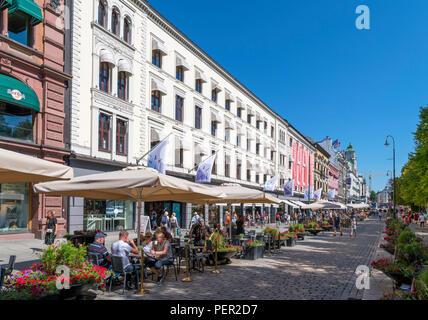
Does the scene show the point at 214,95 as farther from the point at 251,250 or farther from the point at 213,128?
the point at 251,250

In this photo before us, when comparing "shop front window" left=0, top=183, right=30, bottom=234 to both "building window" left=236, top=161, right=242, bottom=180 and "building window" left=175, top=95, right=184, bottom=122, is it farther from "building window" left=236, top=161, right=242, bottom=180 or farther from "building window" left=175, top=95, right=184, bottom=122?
"building window" left=236, top=161, right=242, bottom=180

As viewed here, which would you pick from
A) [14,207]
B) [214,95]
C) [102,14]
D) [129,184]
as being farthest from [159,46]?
[129,184]

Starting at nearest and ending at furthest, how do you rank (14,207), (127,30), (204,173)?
(14,207)
(204,173)
(127,30)

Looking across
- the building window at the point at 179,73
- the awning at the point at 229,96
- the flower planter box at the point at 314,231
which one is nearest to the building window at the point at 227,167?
the awning at the point at 229,96

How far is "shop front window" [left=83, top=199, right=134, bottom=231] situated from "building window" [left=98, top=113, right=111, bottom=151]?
3.32 m

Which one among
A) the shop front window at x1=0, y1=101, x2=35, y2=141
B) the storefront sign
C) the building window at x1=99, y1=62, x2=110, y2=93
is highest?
the building window at x1=99, y1=62, x2=110, y2=93

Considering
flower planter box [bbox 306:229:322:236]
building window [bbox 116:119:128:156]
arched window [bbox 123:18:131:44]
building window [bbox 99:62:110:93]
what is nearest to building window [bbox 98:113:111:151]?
building window [bbox 116:119:128:156]

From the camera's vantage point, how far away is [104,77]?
23.5m

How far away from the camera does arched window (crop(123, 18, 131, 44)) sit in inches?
1000

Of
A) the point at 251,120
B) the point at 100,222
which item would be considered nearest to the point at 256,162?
the point at 251,120

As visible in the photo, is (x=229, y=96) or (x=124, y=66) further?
(x=229, y=96)

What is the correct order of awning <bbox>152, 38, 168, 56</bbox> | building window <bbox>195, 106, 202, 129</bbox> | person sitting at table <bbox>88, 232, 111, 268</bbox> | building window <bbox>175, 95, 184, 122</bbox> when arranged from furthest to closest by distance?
1. building window <bbox>195, 106, 202, 129</bbox>
2. building window <bbox>175, 95, 184, 122</bbox>
3. awning <bbox>152, 38, 168, 56</bbox>
4. person sitting at table <bbox>88, 232, 111, 268</bbox>

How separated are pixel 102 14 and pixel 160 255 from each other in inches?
727

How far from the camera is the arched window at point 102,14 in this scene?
2317 centimetres
